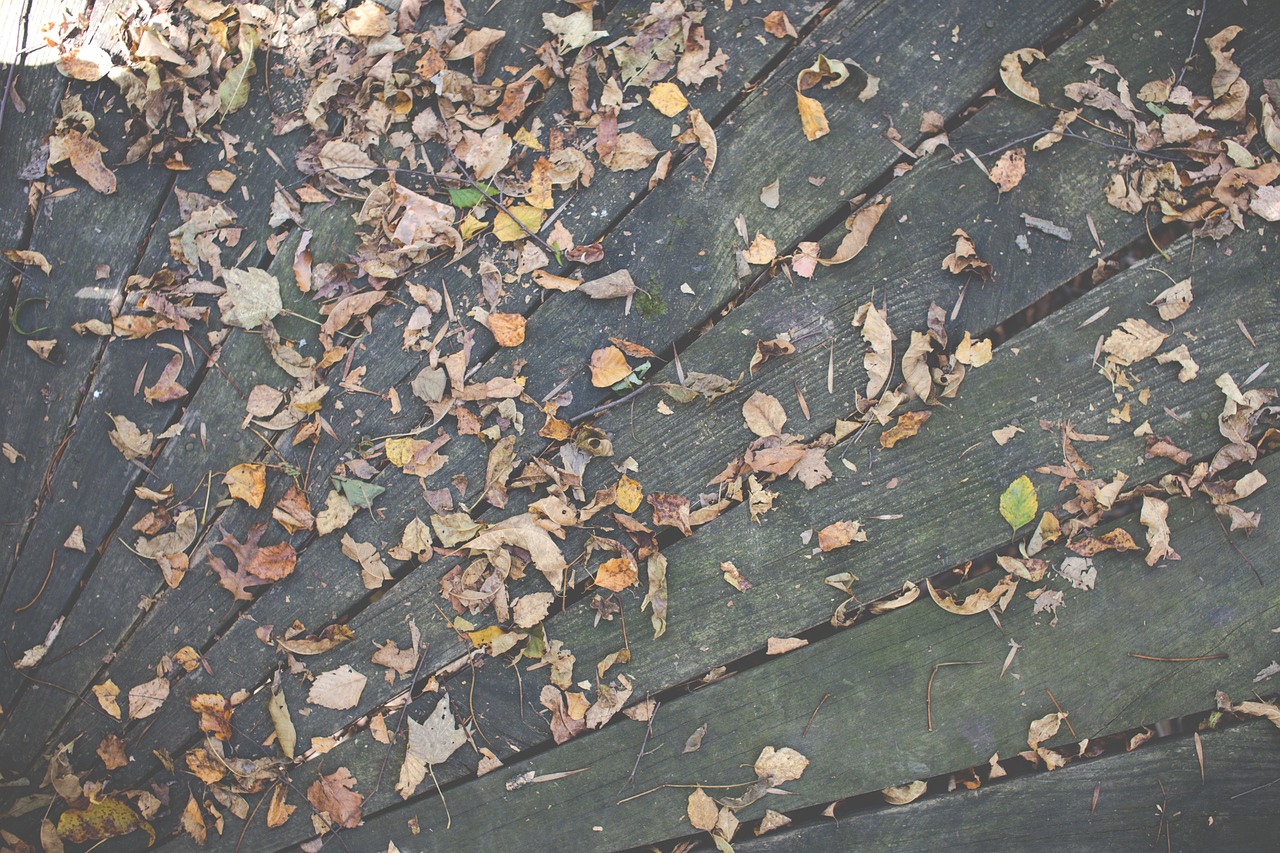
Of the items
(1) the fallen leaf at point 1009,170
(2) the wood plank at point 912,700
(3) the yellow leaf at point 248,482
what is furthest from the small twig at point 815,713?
(3) the yellow leaf at point 248,482

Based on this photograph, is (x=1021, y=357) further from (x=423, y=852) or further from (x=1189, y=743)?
(x=423, y=852)

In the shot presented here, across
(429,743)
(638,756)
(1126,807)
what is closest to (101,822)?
(429,743)

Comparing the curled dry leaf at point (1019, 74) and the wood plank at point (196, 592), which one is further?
the wood plank at point (196, 592)

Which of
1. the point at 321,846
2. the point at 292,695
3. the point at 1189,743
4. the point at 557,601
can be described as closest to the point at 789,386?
the point at 557,601

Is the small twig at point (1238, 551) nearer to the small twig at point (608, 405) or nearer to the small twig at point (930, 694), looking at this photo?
the small twig at point (930, 694)

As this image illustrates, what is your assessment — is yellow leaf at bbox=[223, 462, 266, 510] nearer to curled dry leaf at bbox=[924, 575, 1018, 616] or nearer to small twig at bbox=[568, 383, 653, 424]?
small twig at bbox=[568, 383, 653, 424]

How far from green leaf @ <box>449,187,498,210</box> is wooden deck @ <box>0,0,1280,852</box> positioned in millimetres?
29

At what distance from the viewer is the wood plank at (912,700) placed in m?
1.77

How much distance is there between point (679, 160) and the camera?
6.40 feet

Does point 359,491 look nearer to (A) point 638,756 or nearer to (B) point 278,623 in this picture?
(B) point 278,623

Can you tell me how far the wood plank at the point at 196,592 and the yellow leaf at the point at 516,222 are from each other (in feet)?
0.52

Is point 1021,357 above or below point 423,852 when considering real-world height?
above

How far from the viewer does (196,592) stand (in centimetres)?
199

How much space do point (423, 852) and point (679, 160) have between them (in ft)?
6.14
